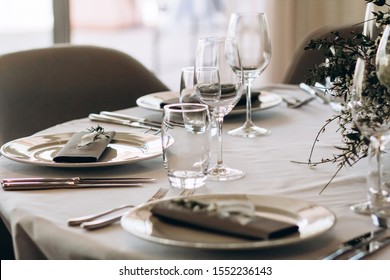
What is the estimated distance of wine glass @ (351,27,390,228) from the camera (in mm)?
912

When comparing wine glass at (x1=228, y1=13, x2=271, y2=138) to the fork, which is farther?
wine glass at (x1=228, y1=13, x2=271, y2=138)

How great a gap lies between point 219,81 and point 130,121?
0.40 metres

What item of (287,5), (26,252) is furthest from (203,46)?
(287,5)

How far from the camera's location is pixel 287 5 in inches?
135

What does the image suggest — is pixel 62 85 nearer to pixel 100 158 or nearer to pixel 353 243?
pixel 100 158

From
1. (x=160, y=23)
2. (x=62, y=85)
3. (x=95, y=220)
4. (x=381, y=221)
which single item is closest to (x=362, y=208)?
(x=381, y=221)

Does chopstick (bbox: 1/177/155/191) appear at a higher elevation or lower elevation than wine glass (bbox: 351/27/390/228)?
lower

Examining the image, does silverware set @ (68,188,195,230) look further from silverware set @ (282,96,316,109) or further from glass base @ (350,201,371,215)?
silverware set @ (282,96,316,109)

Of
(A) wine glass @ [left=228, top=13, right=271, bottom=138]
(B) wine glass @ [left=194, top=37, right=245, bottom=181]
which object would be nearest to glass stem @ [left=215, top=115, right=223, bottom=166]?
(B) wine glass @ [left=194, top=37, right=245, bottom=181]

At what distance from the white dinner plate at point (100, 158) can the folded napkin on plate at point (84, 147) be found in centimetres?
1

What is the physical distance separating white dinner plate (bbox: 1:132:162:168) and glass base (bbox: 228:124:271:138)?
0.18m

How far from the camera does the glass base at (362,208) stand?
97 cm

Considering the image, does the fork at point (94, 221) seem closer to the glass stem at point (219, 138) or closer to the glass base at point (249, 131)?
the glass stem at point (219, 138)
